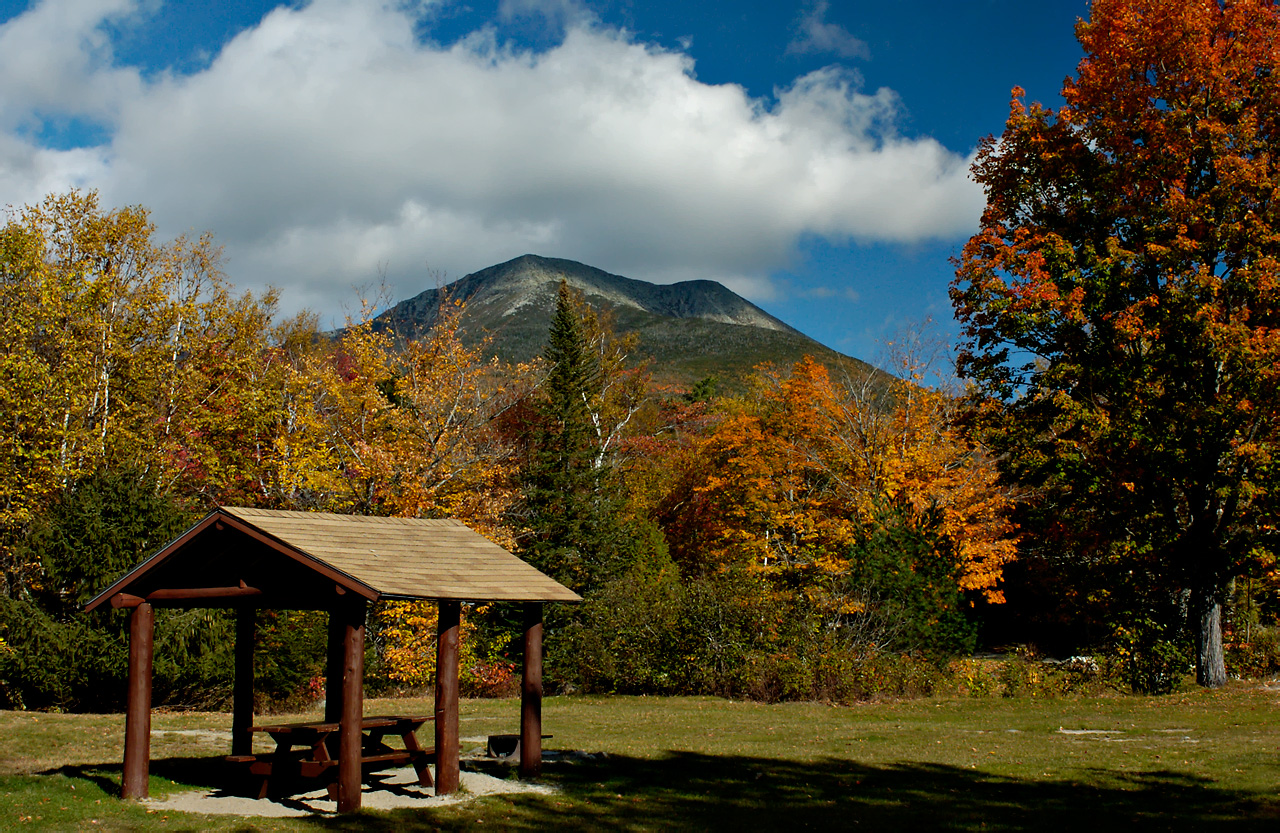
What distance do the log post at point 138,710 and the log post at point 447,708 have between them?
3.02 metres

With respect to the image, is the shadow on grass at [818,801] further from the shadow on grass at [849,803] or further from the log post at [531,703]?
the log post at [531,703]

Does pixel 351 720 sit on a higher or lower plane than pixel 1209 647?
higher

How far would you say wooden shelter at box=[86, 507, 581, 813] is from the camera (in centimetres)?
921

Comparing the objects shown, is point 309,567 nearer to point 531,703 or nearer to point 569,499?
point 531,703

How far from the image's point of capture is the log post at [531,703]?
11.0 meters

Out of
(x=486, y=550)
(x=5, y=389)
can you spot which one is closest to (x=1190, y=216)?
(x=486, y=550)

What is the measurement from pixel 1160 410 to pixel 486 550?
50.3ft

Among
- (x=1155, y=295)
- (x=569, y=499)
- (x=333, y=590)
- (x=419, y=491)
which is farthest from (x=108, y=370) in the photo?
(x=1155, y=295)

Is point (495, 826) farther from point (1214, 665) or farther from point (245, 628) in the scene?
point (1214, 665)

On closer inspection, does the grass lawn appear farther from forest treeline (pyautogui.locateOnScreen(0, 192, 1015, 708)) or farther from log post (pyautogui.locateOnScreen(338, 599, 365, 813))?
forest treeline (pyautogui.locateOnScreen(0, 192, 1015, 708))

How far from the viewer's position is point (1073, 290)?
19375 millimetres

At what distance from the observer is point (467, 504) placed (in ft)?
90.0

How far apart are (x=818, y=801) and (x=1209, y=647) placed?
14.6 m

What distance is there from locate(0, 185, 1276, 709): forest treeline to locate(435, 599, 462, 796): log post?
37.9ft
